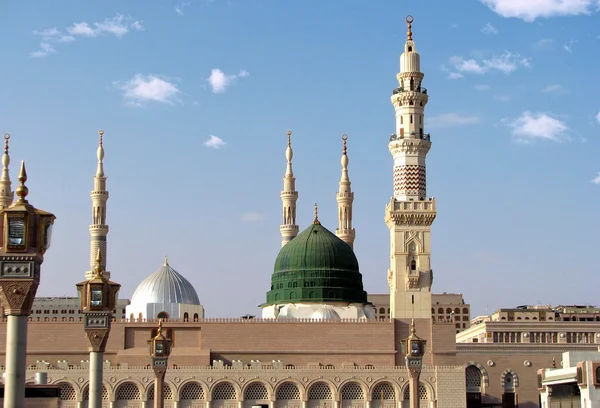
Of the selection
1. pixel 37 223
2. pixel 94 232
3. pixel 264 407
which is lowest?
pixel 264 407

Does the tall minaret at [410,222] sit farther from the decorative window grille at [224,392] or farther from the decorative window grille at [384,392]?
the decorative window grille at [224,392]

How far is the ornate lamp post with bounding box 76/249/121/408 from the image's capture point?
24.4 meters

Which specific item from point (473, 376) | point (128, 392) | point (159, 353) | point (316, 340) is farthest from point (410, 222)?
point (159, 353)

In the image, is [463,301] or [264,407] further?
[463,301]

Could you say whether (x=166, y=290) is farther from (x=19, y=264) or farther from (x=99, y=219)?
(x=19, y=264)

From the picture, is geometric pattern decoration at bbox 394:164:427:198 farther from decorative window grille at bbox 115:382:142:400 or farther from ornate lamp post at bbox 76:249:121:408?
ornate lamp post at bbox 76:249:121:408

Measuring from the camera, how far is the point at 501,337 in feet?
256

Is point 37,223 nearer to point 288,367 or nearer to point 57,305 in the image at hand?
point 288,367

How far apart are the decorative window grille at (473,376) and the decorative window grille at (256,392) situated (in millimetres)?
15018

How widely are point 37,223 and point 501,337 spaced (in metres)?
64.3

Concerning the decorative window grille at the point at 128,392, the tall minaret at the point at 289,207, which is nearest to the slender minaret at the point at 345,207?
the tall minaret at the point at 289,207

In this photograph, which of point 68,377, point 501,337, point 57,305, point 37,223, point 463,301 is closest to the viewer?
point 37,223

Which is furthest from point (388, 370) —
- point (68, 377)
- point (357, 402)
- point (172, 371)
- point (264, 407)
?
point (68, 377)

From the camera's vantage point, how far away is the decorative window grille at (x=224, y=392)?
55844 mm
